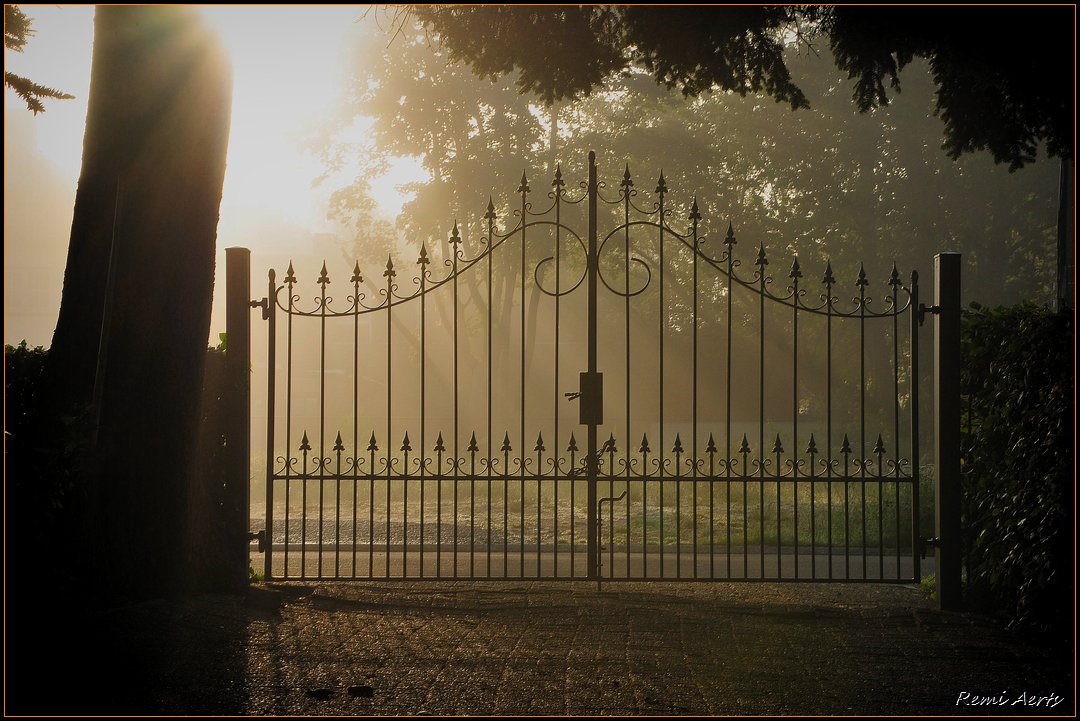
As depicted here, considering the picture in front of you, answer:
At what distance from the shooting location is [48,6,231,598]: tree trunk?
6746mm

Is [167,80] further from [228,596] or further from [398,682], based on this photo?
[398,682]

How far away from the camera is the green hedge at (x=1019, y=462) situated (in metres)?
5.66

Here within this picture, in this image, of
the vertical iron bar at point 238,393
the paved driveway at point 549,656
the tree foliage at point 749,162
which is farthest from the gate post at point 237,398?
the tree foliage at point 749,162

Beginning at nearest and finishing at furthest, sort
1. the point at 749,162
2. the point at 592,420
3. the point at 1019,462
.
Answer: the point at 1019,462 < the point at 592,420 < the point at 749,162

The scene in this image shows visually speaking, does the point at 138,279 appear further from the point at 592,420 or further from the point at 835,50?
the point at 835,50

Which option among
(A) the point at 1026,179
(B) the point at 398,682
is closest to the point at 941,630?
(B) the point at 398,682

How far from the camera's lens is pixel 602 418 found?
24.2 ft

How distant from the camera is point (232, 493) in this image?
7664 mm

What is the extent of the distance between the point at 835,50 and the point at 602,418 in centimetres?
320

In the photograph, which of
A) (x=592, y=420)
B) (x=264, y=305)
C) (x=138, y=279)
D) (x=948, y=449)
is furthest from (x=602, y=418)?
(x=138, y=279)

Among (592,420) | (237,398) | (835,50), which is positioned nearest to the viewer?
(835,50)
